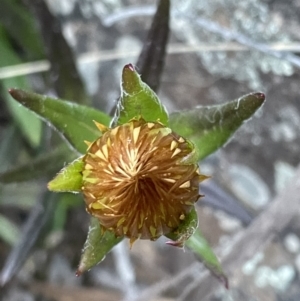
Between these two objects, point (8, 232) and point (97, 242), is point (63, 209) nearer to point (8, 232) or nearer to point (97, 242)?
point (8, 232)

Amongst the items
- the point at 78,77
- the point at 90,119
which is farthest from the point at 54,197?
the point at 90,119

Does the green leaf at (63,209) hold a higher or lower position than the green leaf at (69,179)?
lower

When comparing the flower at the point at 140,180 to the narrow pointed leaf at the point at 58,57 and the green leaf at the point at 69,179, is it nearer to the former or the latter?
the green leaf at the point at 69,179

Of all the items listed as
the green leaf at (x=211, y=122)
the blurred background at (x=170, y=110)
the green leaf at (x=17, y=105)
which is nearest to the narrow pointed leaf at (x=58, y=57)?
the blurred background at (x=170, y=110)

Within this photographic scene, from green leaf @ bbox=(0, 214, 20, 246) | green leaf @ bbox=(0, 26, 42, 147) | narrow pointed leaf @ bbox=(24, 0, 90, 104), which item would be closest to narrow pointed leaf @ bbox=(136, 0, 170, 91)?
narrow pointed leaf @ bbox=(24, 0, 90, 104)

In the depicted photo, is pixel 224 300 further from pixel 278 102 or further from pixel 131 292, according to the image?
pixel 278 102

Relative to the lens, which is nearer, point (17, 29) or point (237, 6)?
point (237, 6)

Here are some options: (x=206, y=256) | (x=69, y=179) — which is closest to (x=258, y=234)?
(x=206, y=256)
